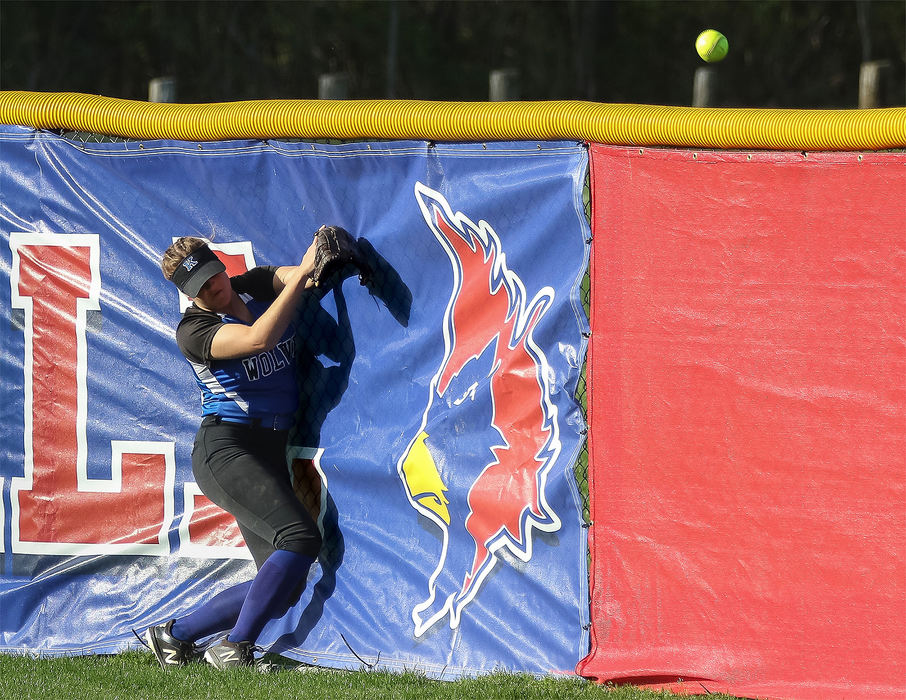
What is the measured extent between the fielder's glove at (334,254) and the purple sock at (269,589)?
3.38 feet

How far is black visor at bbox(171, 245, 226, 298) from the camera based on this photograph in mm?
4457

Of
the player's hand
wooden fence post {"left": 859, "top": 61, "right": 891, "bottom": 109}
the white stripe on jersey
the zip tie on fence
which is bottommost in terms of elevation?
the white stripe on jersey

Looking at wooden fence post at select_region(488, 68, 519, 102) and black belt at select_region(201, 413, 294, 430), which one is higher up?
wooden fence post at select_region(488, 68, 519, 102)

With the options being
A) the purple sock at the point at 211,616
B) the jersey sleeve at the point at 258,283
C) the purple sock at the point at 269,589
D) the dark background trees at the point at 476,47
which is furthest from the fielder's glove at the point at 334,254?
the dark background trees at the point at 476,47

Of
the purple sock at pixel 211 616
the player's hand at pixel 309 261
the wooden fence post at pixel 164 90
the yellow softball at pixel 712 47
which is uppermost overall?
the yellow softball at pixel 712 47

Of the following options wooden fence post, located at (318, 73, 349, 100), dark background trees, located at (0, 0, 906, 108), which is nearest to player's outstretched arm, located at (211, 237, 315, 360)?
wooden fence post, located at (318, 73, 349, 100)

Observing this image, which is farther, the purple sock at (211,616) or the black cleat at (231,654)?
the purple sock at (211,616)

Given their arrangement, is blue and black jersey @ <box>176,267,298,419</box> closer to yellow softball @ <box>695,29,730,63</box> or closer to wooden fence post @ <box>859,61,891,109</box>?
yellow softball @ <box>695,29,730,63</box>

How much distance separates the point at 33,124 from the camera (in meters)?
5.09

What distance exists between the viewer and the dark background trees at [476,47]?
23.5 meters

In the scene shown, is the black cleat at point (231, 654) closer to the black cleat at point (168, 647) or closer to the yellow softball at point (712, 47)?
the black cleat at point (168, 647)

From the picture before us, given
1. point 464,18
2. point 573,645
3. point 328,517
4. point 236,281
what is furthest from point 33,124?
point 464,18

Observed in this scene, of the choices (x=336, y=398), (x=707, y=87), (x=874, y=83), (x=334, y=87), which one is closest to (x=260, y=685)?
(x=336, y=398)

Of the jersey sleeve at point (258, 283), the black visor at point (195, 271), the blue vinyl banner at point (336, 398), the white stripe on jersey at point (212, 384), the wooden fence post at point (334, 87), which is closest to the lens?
the blue vinyl banner at point (336, 398)
